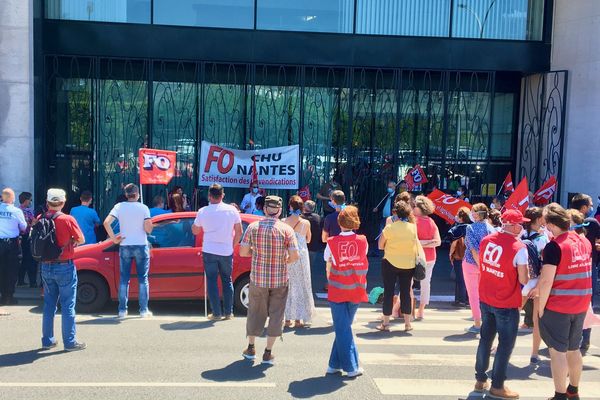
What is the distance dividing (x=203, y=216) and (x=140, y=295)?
4.64 ft

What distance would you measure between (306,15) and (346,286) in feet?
34.8

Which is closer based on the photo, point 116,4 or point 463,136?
point 116,4

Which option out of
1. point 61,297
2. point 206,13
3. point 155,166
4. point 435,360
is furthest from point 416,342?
point 206,13

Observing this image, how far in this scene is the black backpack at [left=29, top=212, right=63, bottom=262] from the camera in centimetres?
728

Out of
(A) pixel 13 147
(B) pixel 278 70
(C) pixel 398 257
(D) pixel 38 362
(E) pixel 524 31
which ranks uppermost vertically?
(E) pixel 524 31

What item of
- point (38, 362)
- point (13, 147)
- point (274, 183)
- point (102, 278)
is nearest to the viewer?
point (38, 362)

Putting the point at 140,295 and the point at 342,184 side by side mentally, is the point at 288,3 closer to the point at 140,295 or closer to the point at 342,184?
the point at 342,184

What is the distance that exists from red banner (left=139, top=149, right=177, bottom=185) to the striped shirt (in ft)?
16.3

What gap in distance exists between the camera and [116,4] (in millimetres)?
15445

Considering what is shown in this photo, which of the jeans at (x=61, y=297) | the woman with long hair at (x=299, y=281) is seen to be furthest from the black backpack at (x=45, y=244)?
the woman with long hair at (x=299, y=281)

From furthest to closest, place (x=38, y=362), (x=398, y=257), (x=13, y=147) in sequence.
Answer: (x=13, y=147)
(x=398, y=257)
(x=38, y=362)

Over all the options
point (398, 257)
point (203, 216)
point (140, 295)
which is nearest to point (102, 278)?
point (140, 295)

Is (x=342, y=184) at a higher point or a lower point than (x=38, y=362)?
higher

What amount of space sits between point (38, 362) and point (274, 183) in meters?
8.35
